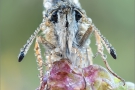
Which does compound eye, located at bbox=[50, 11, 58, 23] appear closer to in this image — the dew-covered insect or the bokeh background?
the dew-covered insect

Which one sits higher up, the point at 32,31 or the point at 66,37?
the point at 32,31

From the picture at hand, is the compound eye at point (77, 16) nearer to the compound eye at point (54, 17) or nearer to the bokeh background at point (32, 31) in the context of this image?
the compound eye at point (54, 17)

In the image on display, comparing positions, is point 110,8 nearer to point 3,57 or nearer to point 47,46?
point 3,57

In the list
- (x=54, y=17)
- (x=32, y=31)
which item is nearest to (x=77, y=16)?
(x=54, y=17)

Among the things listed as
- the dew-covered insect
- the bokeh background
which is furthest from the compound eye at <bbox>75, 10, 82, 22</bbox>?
the bokeh background

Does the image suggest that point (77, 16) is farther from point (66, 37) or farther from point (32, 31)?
point (32, 31)

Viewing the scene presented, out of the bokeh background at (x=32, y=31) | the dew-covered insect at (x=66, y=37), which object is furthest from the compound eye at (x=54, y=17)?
the bokeh background at (x=32, y=31)

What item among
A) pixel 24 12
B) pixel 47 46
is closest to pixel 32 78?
pixel 24 12
